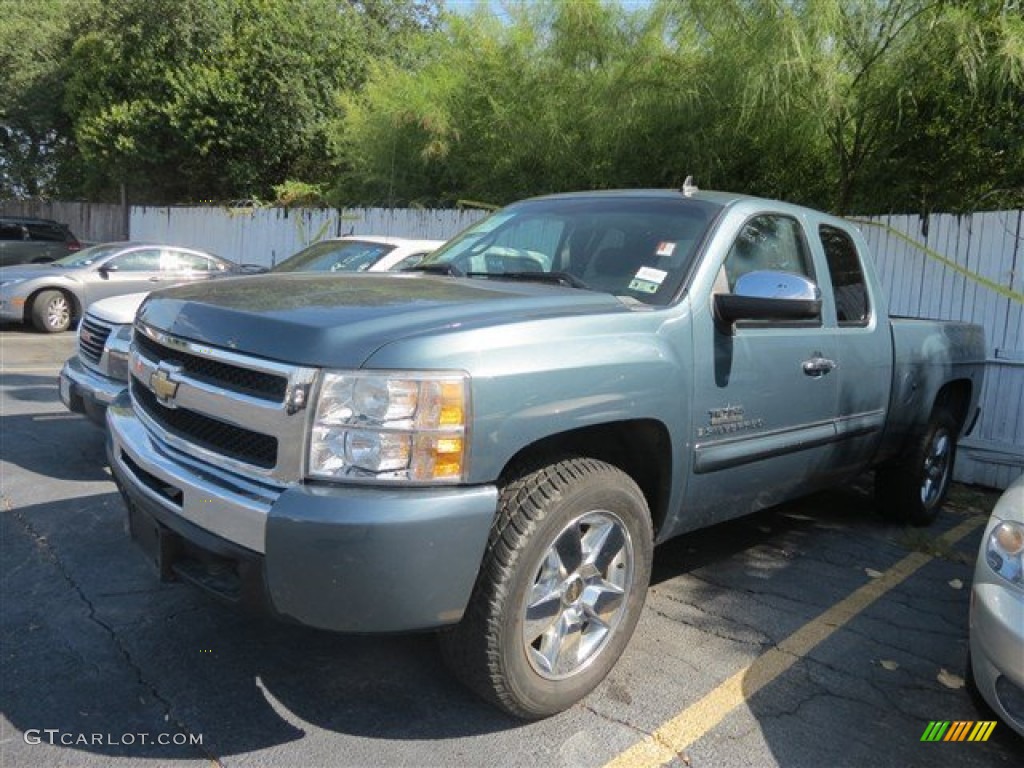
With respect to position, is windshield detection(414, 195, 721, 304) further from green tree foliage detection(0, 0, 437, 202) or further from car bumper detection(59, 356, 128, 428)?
green tree foliage detection(0, 0, 437, 202)

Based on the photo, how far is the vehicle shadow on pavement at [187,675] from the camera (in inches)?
110

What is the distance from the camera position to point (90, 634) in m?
3.38

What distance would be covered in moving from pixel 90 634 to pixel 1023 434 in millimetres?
6647

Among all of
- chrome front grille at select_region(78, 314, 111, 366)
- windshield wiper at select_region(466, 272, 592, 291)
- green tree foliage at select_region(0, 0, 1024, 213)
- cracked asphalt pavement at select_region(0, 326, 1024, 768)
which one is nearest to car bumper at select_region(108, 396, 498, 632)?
cracked asphalt pavement at select_region(0, 326, 1024, 768)

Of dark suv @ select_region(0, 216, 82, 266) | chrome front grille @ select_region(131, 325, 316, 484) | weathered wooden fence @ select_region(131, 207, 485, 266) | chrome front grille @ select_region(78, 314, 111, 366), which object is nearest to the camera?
chrome front grille @ select_region(131, 325, 316, 484)

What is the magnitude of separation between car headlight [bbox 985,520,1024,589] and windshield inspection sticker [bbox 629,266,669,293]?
154 centimetres

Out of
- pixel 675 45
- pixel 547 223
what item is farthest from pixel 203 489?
pixel 675 45

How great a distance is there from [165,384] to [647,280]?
1.92m

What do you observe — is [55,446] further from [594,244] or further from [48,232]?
[48,232]

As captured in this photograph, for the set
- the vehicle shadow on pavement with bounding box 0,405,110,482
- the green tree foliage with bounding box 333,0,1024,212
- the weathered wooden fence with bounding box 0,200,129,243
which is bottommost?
the vehicle shadow on pavement with bounding box 0,405,110,482

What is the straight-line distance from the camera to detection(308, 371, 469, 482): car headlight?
7.91 feet

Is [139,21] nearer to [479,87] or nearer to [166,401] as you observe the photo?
[479,87]

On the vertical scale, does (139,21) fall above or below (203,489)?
above

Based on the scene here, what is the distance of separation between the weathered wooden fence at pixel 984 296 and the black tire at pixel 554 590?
4903mm
